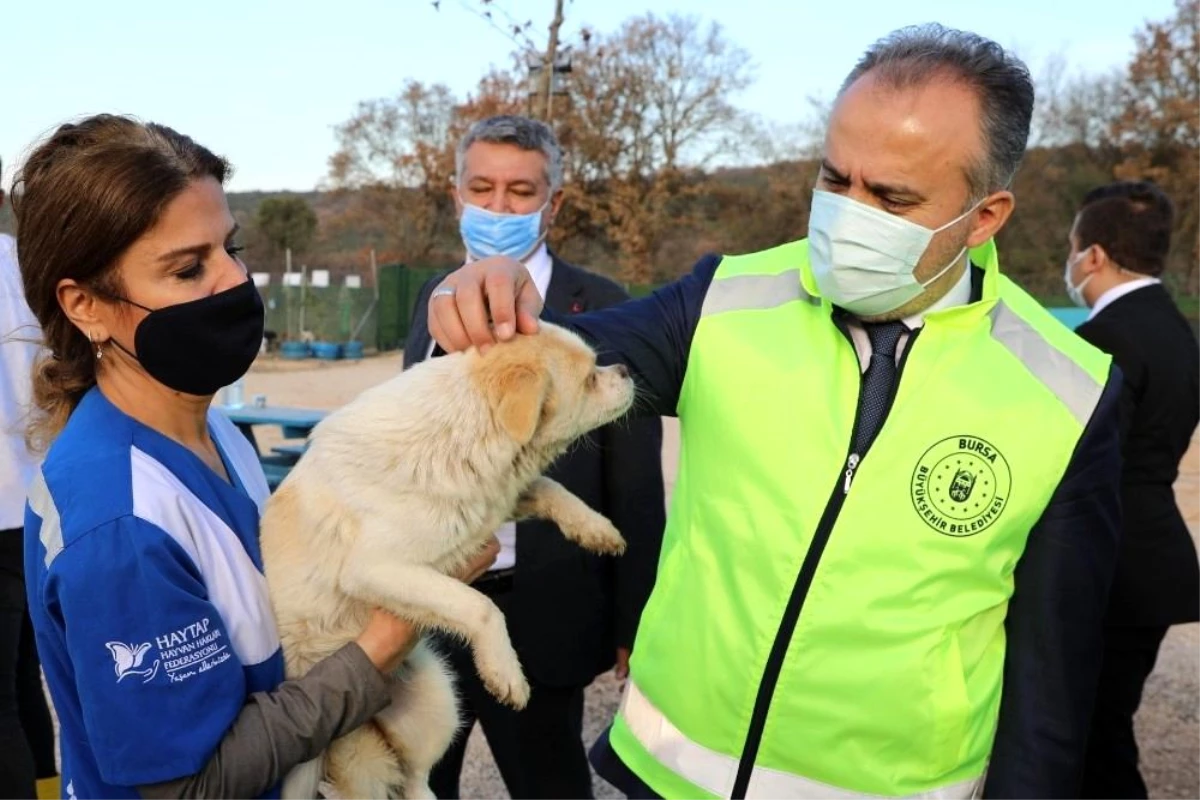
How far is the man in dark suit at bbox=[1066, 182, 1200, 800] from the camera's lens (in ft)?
14.8

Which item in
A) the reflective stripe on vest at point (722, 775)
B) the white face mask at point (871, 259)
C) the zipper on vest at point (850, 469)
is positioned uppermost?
the white face mask at point (871, 259)

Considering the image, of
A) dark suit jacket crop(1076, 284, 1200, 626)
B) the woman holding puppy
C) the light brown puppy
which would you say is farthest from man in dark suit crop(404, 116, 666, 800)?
dark suit jacket crop(1076, 284, 1200, 626)

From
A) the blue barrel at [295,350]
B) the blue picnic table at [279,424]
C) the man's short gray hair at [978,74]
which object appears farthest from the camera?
the blue barrel at [295,350]

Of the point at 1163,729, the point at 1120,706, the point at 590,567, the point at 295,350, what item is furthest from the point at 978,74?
the point at 295,350

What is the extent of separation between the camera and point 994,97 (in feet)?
7.13

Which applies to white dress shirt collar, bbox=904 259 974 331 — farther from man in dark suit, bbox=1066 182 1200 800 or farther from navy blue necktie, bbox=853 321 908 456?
man in dark suit, bbox=1066 182 1200 800

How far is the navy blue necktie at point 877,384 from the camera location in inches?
83.7

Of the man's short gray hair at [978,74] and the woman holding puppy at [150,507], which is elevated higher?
the man's short gray hair at [978,74]

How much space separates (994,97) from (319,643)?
194 centimetres

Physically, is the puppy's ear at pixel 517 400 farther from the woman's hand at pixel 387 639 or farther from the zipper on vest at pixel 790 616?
the zipper on vest at pixel 790 616

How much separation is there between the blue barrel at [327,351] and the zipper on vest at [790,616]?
87.3ft

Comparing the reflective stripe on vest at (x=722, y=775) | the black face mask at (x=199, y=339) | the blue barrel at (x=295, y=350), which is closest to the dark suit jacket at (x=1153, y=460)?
the reflective stripe on vest at (x=722, y=775)

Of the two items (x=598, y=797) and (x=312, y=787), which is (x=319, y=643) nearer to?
(x=312, y=787)

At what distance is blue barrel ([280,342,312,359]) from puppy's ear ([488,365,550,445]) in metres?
26.4
